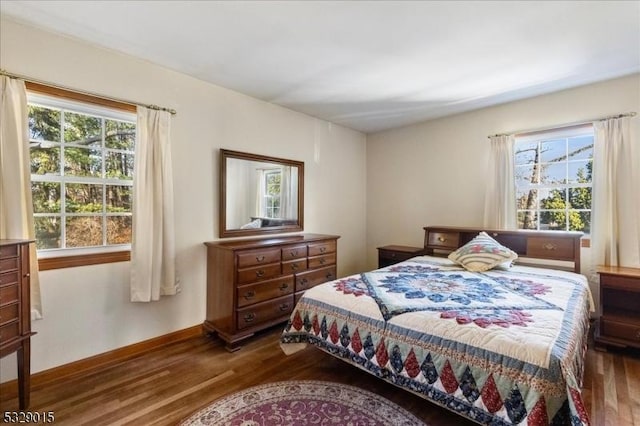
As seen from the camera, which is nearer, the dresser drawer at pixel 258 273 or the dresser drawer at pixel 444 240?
the dresser drawer at pixel 258 273

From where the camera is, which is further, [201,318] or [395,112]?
[395,112]

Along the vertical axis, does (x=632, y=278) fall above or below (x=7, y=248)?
below

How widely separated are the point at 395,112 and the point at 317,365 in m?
3.13

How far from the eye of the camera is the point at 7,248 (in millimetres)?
1721

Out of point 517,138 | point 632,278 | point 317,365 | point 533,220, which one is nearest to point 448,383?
point 317,365

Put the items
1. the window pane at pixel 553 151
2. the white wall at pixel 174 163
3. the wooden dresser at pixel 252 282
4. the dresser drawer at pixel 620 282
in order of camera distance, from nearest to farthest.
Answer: the white wall at pixel 174 163, the dresser drawer at pixel 620 282, the wooden dresser at pixel 252 282, the window pane at pixel 553 151

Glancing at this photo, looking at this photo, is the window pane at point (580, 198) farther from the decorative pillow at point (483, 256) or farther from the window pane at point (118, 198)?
the window pane at point (118, 198)

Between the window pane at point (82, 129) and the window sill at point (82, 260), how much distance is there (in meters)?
0.91

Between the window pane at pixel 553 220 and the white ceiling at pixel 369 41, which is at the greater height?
the white ceiling at pixel 369 41

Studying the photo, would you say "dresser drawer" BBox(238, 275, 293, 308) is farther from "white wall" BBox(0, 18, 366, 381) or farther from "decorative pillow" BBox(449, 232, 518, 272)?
"decorative pillow" BBox(449, 232, 518, 272)

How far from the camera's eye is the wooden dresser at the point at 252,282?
2723 mm

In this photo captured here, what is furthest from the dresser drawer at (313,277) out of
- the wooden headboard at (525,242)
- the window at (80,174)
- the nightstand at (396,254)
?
the window at (80,174)

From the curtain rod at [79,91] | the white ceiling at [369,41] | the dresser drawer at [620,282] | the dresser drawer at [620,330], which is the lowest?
the dresser drawer at [620,330]

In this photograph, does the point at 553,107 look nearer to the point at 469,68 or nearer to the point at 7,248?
the point at 469,68
